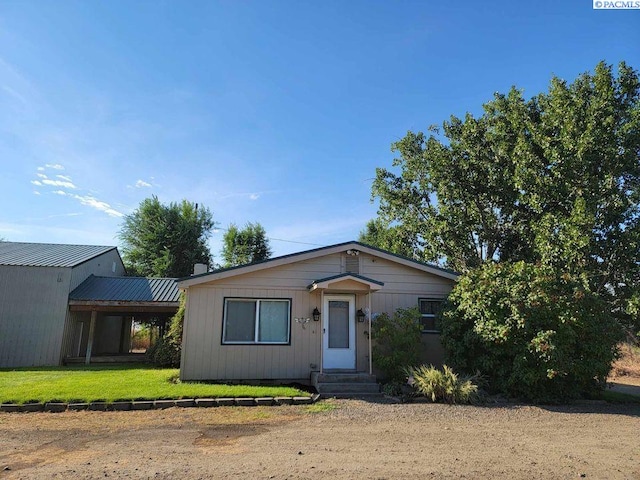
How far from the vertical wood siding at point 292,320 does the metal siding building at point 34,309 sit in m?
7.39

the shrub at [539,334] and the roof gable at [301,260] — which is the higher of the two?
the roof gable at [301,260]

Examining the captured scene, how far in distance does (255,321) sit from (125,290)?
8.58 m

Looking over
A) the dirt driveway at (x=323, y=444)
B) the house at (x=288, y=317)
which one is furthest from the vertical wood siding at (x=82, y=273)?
the dirt driveway at (x=323, y=444)

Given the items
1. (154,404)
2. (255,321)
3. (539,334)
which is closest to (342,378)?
(255,321)

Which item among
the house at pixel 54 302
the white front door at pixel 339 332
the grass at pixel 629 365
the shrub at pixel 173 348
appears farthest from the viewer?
the grass at pixel 629 365

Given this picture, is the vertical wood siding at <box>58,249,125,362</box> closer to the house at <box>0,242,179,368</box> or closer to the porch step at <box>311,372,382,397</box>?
the house at <box>0,242,179,368</box>

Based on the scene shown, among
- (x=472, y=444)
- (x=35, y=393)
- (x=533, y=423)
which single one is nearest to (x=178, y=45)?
(x=35, y=393)

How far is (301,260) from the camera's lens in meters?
11.6

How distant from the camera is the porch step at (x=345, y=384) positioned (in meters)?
9.88

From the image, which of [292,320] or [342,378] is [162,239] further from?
[342,378]

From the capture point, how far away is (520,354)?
9.27 m

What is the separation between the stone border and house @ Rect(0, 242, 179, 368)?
7933 mm

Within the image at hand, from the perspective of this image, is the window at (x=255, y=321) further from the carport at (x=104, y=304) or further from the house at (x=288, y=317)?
the carport at (x=104, y=304)

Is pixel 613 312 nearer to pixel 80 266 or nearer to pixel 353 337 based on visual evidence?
pixel 353 337
